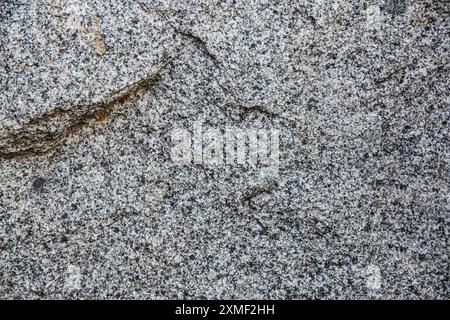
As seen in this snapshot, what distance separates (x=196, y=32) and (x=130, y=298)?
55cm

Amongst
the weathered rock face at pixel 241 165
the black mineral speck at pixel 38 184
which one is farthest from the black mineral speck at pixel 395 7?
the black mineral speck at pixel 38 184

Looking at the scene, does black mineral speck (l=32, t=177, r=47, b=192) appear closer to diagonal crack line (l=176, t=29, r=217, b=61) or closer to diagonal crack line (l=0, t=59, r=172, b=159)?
diagonal crack line (l=0, t=59, r=172, b=159)

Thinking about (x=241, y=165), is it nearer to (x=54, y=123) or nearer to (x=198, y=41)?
(x=198, y=41)

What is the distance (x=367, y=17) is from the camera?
1197mm

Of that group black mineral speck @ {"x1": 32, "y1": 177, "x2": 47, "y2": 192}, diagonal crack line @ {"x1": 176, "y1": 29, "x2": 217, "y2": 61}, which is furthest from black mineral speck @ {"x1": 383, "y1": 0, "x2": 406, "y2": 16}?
black mineral speck @ {"x1": 32, "y1": 177, "x2": 47, "y2": 192}

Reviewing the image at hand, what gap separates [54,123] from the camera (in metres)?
1.19

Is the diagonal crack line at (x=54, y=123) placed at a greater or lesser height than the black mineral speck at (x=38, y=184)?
greater

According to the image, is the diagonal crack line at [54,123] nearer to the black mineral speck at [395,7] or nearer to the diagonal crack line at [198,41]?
the diagonal crack line at [198,41]

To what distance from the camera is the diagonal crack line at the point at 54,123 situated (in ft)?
3.87

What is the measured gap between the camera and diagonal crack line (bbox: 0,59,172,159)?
1180 millimetres

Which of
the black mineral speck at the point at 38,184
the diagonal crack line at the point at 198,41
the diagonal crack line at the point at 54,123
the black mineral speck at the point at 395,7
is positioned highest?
the black mineral speck at the point at 395,7

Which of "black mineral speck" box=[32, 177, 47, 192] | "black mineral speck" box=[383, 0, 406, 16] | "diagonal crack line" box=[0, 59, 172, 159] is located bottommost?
"black mineral speck" box=[32, 177, 47, 192]

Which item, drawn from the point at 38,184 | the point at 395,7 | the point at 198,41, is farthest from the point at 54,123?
the point at 395,7
